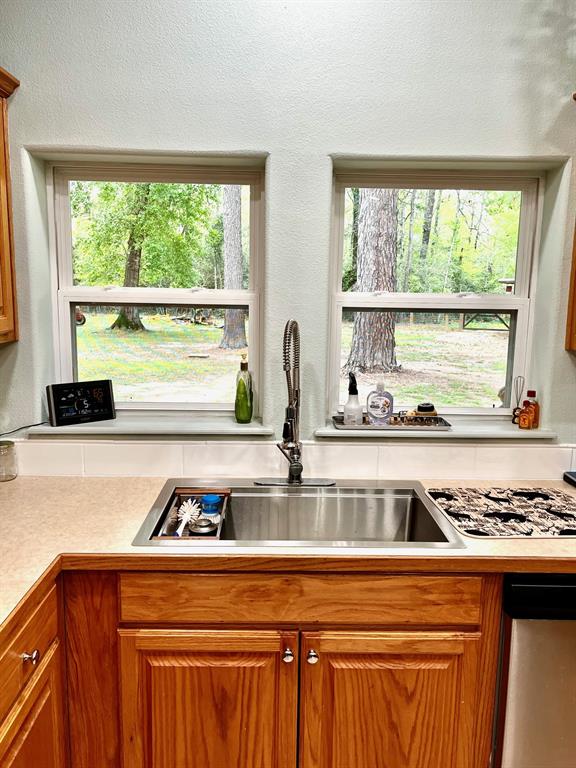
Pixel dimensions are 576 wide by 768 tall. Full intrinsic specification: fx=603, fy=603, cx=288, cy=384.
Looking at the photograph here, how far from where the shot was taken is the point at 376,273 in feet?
7.29

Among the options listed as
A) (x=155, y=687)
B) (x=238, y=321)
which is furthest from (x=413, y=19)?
(x=155, y=687)

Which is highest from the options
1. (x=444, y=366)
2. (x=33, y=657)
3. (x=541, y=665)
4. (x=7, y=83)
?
(x=7, y=83)

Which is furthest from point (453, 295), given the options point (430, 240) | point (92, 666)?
point (92, 666)

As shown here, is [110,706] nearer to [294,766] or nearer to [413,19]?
[294,766]

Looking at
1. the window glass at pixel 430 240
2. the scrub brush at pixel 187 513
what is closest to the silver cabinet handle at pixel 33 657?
the scrub brush at pixel 187 513

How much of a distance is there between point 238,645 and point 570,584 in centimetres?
85

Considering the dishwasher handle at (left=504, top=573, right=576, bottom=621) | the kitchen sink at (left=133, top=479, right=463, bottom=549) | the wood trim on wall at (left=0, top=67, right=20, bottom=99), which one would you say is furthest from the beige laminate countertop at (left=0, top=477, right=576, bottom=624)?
the wood trim on wall at (left=0, top=67, right=20, bottom=99)

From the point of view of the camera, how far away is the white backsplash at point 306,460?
2059mm

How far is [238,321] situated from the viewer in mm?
2246

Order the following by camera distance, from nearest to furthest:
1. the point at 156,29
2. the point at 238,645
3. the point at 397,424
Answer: the point at 238,645
the point at 156,29
the point at 397,424

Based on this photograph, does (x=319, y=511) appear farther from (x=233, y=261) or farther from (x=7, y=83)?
(x=7, y=83)

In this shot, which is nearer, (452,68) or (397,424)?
(452,68)

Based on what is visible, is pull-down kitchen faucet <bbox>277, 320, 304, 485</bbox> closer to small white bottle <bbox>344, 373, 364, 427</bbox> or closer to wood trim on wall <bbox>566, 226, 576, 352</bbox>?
small white bottle <bbox>344, 373, 364, 427</bbox>

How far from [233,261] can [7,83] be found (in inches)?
34.9
